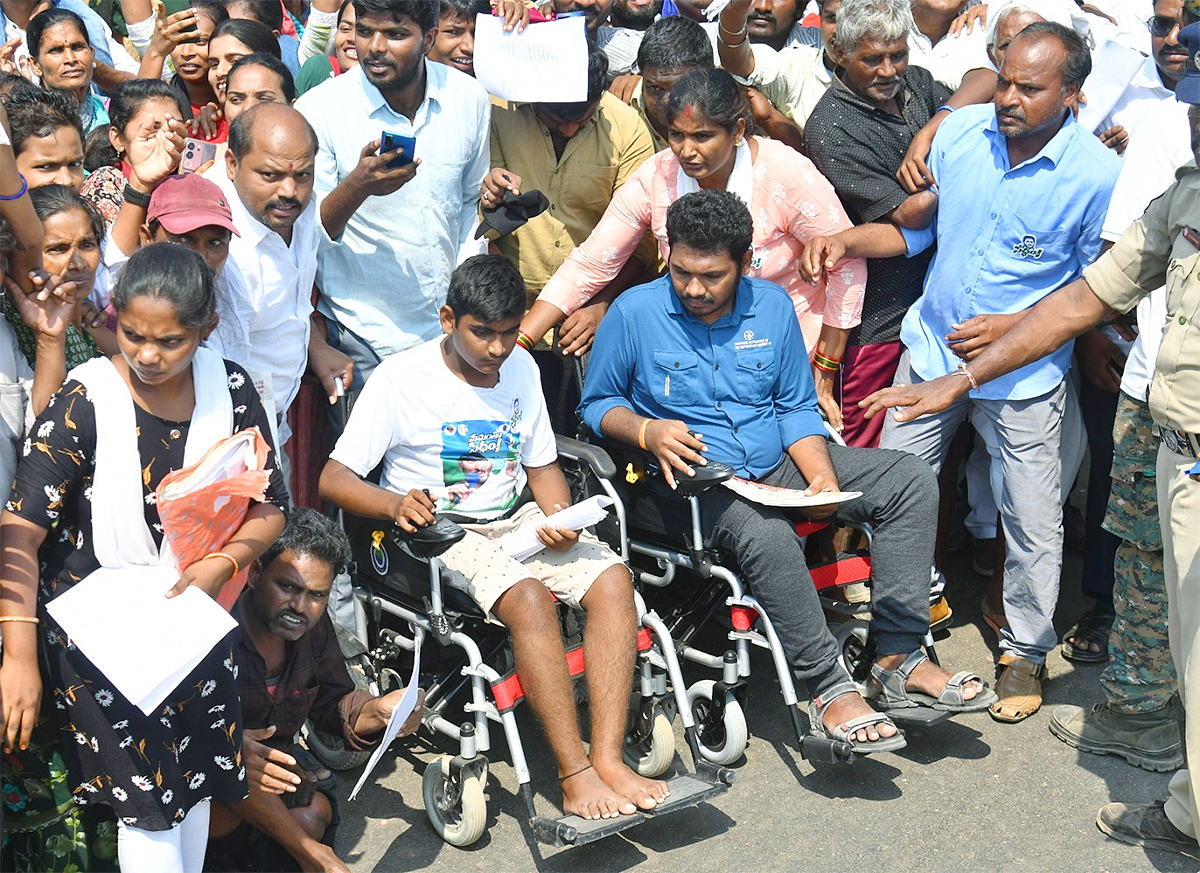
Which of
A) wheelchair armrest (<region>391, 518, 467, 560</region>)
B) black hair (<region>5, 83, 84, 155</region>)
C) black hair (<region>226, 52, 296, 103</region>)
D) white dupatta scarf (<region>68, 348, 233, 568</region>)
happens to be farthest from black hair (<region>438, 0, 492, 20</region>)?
white dupatta scarf (<region>68, 348, 233, 568</region>)

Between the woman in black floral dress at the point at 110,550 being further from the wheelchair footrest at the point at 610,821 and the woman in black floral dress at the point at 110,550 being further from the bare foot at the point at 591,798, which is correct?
the bare foot at the point at 591,798

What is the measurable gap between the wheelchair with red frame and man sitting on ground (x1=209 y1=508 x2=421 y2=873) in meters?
0.25

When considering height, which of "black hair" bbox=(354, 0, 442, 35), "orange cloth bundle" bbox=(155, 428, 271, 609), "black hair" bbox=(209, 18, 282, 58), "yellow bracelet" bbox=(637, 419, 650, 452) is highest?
"black hair" bbox=(354, 0, 442, 35)

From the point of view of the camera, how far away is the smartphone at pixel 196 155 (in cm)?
418

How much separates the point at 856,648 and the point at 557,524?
4.40ft

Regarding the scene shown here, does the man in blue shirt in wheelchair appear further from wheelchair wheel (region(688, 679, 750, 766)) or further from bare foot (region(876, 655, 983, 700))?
wheelchair wheel (region(688, 679, 750, 766))

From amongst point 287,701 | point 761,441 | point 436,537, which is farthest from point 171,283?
point 761,441

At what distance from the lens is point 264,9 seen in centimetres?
626

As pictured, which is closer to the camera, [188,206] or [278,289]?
[188,206]

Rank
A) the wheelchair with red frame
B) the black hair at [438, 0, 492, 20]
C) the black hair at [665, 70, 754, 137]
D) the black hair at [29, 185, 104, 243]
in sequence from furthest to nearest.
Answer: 1. the black hair at [438, 0, 492, 20]
2. the black hair at [665, 70, 754, 137]
3. the wheelchair with red frame
4. the black hair at [29, 185, 104, 243]

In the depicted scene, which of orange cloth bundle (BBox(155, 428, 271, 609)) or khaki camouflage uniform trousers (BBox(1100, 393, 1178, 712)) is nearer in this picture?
orange cloth bundle (BBox(155, 428, 271, 609))

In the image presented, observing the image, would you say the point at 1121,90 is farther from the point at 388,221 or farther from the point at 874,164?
the point at 388,221

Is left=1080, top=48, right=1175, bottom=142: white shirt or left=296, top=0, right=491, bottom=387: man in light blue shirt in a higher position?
left=1080, top=48, right=1175, bottom=142: white shirt

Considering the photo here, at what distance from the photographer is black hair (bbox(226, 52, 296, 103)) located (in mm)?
4941
